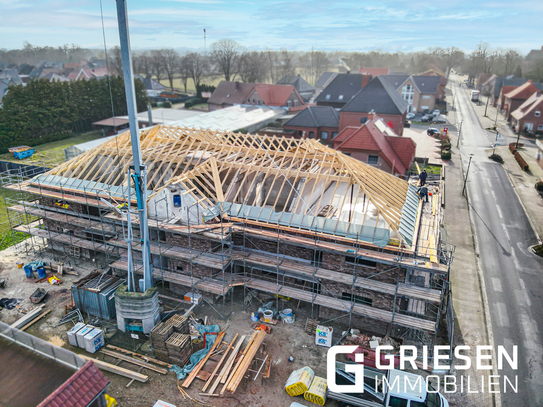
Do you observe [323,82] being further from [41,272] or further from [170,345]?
[170,345]

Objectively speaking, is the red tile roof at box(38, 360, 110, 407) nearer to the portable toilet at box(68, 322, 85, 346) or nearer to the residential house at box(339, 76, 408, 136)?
the portable toilet at box(68, 322, 85, 346)

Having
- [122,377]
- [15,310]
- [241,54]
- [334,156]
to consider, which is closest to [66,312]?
[15,310]

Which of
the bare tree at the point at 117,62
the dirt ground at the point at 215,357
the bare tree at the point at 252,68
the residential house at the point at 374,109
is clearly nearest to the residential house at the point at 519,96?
the residential house at the point at 374,109

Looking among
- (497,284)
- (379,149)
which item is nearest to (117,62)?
(379,149)

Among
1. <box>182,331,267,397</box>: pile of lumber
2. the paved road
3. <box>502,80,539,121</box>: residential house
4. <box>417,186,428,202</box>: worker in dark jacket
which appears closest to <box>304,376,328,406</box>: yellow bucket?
<box>182,331,267,397</box>: pile of lumber

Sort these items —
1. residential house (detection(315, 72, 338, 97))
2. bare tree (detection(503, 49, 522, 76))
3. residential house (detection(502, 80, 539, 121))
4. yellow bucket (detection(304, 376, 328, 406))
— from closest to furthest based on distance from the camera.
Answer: yellow bucket (detection(304, 376, 328, 406)) → residential house (detection(502, 80, 539, 121)) → residential house (detection(315, 72, 338, 97)) → bare tree (detection(503, 49, 522, 76))

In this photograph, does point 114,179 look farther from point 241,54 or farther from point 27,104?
point 241,54

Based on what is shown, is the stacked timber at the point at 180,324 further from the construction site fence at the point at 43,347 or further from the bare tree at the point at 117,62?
the bare tree at the point at 117,62
